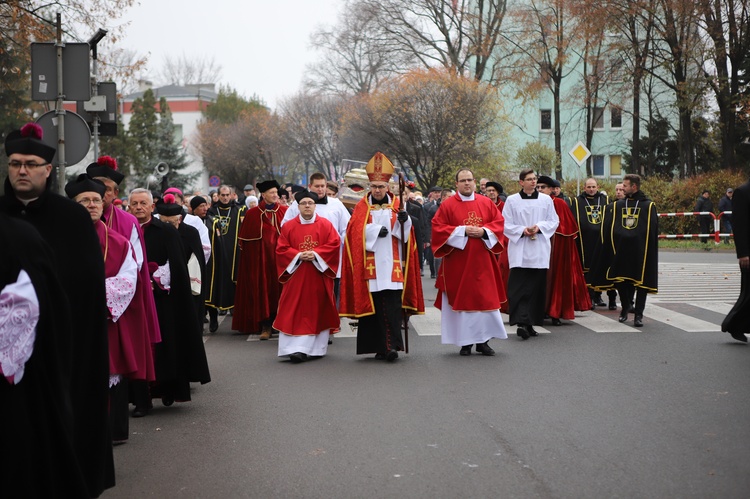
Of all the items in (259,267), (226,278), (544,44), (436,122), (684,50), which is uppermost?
(544,44)

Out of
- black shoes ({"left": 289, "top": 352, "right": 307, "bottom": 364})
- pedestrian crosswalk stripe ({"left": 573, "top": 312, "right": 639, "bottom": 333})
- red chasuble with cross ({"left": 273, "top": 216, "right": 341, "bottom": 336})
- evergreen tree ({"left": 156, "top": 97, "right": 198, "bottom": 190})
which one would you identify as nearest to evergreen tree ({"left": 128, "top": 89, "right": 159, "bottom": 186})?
evergreen tree ({"left": 156, "top": 97, "right": 198, "bottom": 190})

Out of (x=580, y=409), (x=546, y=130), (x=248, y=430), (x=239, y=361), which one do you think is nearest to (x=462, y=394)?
(x=580, y=409)

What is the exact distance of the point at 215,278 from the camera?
16.2 meters

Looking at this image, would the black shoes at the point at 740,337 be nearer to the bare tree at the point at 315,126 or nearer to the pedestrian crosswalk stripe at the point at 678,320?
the pedestrian crosswalk stripe at the point at 678,320

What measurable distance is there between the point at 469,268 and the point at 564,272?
10.2ft

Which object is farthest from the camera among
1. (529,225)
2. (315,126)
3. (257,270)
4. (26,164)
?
(315,126)

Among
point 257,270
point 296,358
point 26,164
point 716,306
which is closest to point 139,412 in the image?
point 296,358

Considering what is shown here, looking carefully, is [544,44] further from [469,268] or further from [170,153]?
[469,268]

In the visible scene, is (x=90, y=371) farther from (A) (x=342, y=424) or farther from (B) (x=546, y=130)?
(B) (x=546, y=130)

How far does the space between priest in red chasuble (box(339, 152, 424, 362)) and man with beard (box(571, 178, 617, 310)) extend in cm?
537

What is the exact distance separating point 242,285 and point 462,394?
235 inches

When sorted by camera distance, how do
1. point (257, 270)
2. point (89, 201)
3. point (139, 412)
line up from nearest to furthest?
point (89, 201)
point (139, 412)
point (257, 270)

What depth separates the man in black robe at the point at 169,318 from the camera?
8734 millimetres

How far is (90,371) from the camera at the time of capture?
5.57 meters
